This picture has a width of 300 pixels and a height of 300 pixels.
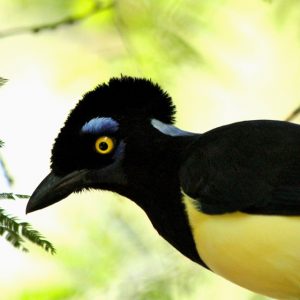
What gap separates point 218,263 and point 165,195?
0.33m

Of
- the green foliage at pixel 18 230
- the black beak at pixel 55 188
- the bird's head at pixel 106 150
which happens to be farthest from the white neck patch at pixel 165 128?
the green foliage at pixel 18 230

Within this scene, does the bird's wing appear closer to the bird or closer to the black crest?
the bird

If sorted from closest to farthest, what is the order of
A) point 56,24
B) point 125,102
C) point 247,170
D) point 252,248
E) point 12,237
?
point 12,237
point 252,248
point 247,170
point 125,102
point 56,24

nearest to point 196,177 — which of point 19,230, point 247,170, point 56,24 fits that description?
point 247,170

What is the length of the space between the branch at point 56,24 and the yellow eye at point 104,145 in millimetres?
1263

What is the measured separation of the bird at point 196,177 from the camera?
3463 millimetres

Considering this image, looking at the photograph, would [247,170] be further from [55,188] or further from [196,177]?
[55,188]

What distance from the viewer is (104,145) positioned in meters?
3.74

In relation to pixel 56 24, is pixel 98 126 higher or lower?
lower

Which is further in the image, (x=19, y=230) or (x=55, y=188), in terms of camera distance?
(x=55, y=188)

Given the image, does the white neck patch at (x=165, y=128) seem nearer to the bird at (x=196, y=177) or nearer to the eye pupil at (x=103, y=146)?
the bird at (x=196, y=177)

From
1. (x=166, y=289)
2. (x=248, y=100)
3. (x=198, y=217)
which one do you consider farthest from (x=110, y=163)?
(x=248, y=100)

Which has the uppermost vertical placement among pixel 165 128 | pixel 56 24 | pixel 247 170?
pixel 56 24

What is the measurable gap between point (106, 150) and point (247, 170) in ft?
1.76
